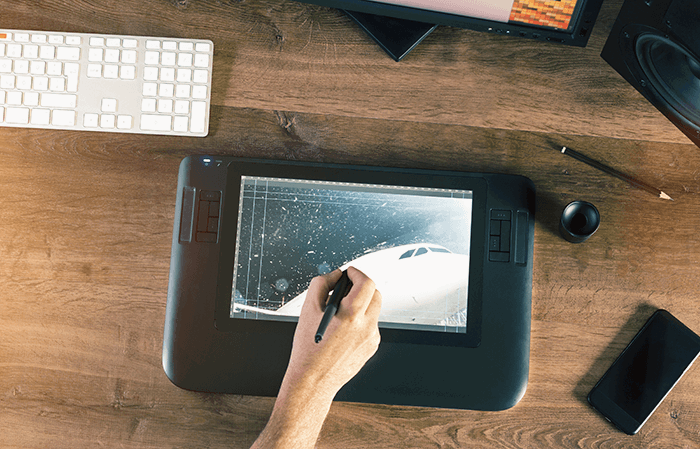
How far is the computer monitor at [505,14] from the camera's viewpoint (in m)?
0.70

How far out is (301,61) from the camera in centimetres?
85

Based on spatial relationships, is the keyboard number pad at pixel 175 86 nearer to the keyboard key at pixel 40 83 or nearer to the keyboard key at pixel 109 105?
the keyboard key at pixel 109 105

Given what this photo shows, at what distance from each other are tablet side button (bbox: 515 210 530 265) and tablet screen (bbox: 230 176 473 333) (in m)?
0.09

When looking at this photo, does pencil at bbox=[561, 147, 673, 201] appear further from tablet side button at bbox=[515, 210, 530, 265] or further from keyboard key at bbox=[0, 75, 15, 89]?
keyboard key at bbox=[0, 75, 15, 89]

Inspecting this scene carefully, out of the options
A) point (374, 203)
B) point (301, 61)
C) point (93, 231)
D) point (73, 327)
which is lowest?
point (73, 327)

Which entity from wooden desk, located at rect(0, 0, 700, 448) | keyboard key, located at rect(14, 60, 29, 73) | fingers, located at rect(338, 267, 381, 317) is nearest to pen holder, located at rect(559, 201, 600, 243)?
wooden desk, located at rect(0, 0, 700, 448)

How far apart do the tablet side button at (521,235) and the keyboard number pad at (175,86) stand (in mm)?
588

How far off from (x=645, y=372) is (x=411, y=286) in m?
0.43

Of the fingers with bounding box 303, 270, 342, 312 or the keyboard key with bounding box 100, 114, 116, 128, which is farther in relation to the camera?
the keyboard key with bounding box 100, 114, 116, 128

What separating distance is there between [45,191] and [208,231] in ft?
1.03

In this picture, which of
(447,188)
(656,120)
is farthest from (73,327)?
(656,120)

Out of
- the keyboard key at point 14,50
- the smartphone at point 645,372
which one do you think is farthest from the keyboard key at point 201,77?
the smartphone at point 645,372

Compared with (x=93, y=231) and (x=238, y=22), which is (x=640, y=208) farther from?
(x=93, y=231)

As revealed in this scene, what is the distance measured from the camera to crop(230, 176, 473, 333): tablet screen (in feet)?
2.53
